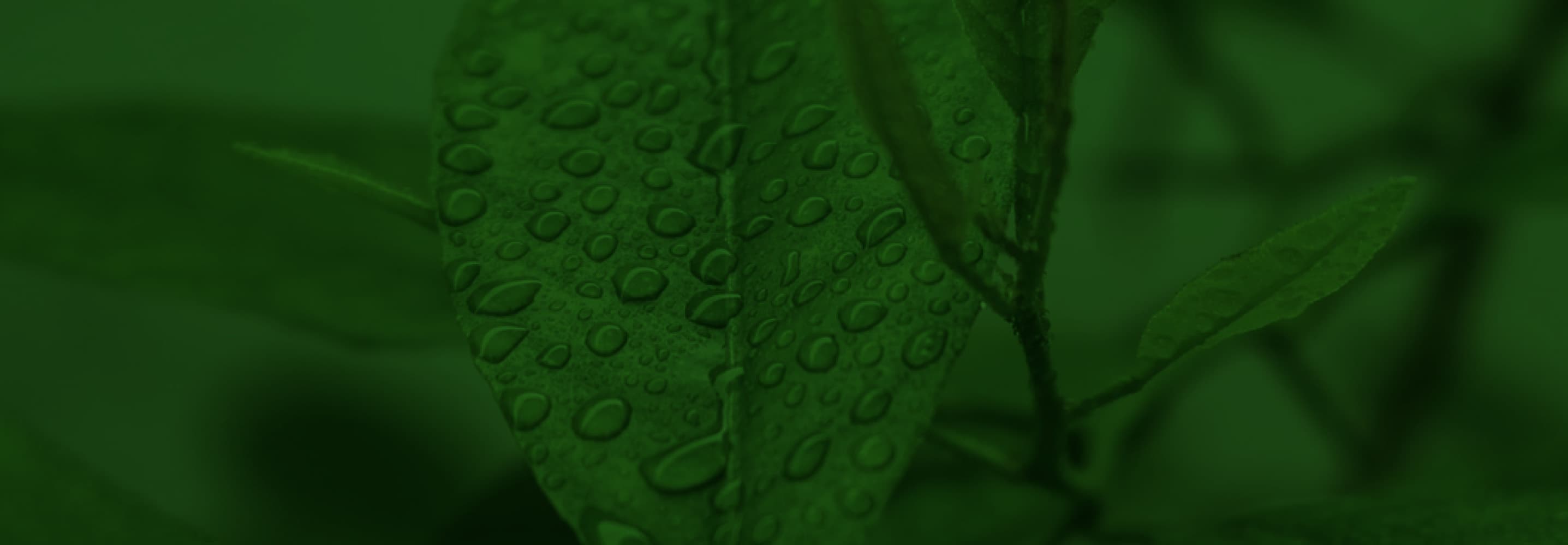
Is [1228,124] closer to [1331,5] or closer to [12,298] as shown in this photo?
[1331,5]

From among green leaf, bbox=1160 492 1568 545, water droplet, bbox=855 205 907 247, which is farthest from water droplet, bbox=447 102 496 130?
green leaf, bbox=1160 492 1568 545

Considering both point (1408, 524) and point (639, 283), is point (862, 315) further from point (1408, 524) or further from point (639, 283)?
point (1408, 524)

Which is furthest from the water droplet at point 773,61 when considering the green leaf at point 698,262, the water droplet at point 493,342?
the water droplet at point 493,342

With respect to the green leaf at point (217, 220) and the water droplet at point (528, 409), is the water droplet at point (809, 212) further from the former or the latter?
the green leaf at point (217, 220)

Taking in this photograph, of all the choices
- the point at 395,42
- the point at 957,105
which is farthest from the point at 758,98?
the point at 395,42

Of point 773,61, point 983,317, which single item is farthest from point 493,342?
point 983,317

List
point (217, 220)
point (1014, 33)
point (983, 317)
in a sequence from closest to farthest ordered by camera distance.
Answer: point (1014, 33) < point (217, 220) < point (983, 317)

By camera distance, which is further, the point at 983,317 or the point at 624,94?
the point at 983,317
